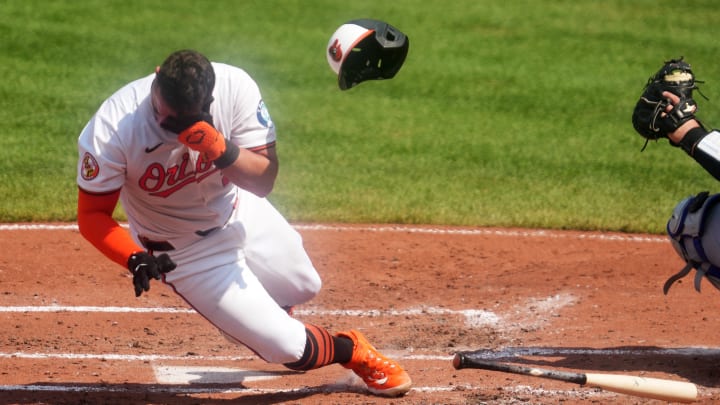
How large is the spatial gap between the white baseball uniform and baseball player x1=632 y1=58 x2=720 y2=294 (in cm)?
178

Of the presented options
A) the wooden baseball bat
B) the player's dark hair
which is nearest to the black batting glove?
the player's dark hair

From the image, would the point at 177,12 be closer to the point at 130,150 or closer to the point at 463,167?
the point at 463,167

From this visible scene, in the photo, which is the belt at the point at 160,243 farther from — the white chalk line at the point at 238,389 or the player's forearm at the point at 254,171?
the white chalk line at the point at 238,389

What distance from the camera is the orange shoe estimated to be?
5121mm

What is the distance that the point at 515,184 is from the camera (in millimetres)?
9266

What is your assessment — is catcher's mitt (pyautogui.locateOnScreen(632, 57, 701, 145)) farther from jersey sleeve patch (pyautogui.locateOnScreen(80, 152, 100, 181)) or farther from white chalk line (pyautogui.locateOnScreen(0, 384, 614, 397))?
jersey sleeve patch (pyautogui.locateOnScreen(80, 152, 100, 181))

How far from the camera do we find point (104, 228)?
4723 millimetres

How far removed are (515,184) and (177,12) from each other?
6.59m

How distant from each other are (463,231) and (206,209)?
11.4 ft

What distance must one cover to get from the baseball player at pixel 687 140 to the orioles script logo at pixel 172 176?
2039 millimetres

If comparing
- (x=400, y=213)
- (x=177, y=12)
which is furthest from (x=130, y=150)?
(x=177, y=12)

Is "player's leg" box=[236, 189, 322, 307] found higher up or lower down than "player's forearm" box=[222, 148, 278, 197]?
lower down

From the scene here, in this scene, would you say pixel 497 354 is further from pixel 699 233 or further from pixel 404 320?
pixel 699 233

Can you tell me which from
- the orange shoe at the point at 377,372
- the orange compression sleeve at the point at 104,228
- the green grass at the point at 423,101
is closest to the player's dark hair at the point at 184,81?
the orange compression sleeve at the point at 104,228
